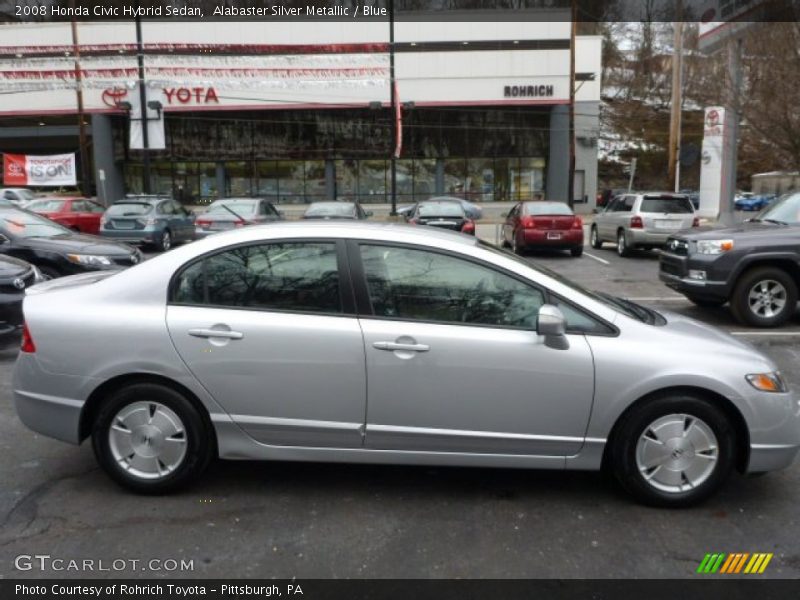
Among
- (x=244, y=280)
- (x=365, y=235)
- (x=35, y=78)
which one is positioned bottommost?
(x=244, y=280)

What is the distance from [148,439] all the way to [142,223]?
1493cm

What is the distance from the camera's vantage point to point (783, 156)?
18.5 meters

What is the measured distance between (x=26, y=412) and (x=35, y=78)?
37.2m

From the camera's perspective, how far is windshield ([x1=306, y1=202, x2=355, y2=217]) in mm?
15506

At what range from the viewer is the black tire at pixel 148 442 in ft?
11.9

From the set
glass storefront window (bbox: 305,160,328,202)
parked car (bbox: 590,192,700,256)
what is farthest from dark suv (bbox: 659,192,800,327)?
glass storefront window (bbox: 305,160,328,202)

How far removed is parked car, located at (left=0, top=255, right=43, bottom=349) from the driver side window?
496 cm

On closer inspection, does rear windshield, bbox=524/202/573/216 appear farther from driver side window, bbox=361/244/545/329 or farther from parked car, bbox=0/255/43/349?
driver side window, bbox=361/244/545/329

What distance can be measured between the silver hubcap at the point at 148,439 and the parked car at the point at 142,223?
48.0 feet

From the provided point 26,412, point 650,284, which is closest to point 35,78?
point 650,284

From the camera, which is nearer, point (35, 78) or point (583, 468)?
point (583, 468)

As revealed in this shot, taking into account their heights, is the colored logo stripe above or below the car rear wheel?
below
